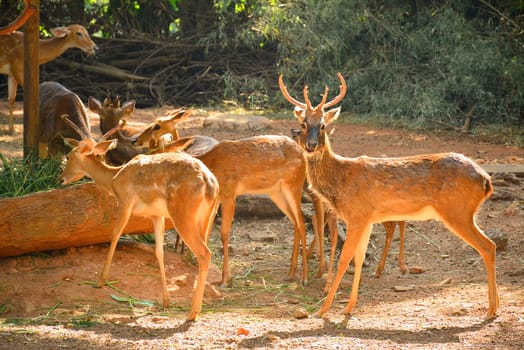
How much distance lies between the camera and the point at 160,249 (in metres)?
7.36

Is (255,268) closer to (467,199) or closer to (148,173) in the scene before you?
(148,173)

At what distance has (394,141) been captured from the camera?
1412 cm

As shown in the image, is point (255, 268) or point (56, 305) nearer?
point (56, 305)

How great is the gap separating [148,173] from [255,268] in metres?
2.22

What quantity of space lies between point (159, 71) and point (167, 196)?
11.3 m

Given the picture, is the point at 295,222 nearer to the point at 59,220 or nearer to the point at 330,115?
the point at 330,115

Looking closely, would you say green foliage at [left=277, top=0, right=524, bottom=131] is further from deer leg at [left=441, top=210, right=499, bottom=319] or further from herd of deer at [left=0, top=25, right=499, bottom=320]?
deer leg at [left=441, top=210, right=499, bottom=319]

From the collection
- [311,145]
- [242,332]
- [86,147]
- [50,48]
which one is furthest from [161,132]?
[50,48]

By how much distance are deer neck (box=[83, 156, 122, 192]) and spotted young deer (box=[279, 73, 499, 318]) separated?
172cm

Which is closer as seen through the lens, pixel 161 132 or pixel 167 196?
pixel 167 196

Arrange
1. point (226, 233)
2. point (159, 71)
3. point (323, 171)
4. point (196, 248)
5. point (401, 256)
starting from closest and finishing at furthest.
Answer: point (196, 248)
point (323, 171)
point (226, 233)
point (401, 256)
point (159, 71)

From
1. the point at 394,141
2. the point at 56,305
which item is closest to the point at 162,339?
the point at 56,305

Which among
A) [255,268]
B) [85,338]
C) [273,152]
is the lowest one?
[255,268]

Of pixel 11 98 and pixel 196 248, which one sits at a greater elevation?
pixel 196 248
